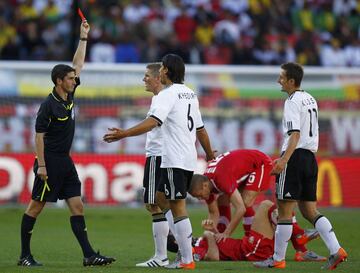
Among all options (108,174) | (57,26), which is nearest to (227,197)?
(108,174)

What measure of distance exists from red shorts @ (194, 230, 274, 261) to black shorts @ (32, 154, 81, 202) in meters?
1.82

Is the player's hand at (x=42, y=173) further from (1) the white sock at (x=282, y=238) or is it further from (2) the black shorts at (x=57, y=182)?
(1) the white sock at (x=282, y=238)

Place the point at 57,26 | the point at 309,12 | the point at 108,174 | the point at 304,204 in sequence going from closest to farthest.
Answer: the point at 304,204 → the point at 108,174 → the point at 57,26 → the point at 309,12

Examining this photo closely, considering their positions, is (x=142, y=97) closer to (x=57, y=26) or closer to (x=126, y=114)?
Answer: (x=126, y=114)

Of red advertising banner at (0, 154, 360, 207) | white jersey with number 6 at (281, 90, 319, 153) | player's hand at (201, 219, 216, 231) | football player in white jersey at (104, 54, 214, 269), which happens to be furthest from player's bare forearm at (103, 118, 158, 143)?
red advertising banner at (0, 154, 360, 207)

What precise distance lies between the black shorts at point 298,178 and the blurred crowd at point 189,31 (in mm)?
11637

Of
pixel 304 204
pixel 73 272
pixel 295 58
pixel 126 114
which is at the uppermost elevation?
pixel 295 58

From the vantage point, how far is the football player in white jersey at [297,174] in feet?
35.1

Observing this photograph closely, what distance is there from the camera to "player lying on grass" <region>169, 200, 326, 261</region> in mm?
11617

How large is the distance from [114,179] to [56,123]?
8775mm

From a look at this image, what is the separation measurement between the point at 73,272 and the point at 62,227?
6.43m

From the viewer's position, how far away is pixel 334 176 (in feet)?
65.8

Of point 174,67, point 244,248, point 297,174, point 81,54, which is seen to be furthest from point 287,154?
point 81,54

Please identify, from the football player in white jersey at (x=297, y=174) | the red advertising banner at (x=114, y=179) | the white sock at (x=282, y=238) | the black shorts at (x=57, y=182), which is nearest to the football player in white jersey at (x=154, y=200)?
the black shorts at (x=57, y=182)
